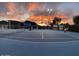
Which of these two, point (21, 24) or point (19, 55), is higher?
point (21, 24)

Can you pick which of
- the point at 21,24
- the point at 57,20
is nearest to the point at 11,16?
the point at 21,24

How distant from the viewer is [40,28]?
8555 mm

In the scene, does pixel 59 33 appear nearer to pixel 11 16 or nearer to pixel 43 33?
pixel 43 33

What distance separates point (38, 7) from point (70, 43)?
2.98ft

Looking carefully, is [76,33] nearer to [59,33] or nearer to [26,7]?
[59,33]

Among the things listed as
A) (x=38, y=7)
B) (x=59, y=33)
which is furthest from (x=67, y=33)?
(x=38, y=7)

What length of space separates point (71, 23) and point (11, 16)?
3.76ft

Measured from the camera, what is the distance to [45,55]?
8312 mm

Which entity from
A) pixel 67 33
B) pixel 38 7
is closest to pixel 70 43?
pixel 67 33

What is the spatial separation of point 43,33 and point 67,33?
461 millimetres

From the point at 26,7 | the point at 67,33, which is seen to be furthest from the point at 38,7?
the point at 67,33

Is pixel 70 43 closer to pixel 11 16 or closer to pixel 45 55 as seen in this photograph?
pixel 45 55

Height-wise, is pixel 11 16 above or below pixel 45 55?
above

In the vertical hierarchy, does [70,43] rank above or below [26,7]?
below
